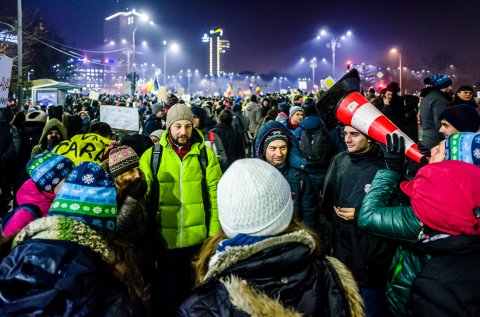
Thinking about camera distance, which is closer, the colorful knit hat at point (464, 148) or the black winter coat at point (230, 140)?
the colorful knit hat at point (464, 148)

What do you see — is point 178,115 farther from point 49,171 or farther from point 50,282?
point 50,282

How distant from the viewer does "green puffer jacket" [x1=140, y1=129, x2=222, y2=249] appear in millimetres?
4676

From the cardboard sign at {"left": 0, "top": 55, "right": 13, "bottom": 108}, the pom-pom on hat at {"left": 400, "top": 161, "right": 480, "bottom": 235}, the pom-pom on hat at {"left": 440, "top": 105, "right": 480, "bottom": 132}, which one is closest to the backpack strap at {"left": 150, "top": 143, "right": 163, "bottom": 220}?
the pom-pom on hat at {"left": 400, "top": 161, "right": 480, "bottom": 235}

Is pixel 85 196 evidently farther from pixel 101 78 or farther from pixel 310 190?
pixel 101 78

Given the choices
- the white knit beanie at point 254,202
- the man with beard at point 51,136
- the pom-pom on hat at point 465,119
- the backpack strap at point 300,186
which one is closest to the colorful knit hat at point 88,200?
the white knit beanie at point 254,202

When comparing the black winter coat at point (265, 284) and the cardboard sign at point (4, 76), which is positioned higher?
the cardboard sign at point (4, 76)

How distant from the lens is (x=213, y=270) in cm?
192

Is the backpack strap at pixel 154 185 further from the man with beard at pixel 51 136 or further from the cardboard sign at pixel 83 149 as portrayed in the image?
the man with beard at pixel 51 136

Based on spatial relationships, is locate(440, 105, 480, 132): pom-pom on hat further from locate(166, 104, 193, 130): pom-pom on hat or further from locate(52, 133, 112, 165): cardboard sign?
locate(52, 133, 112, 165): cardboard sign

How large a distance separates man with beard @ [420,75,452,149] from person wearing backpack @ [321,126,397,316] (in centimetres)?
471

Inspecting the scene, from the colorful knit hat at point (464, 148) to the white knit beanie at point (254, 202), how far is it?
1508 millimetres

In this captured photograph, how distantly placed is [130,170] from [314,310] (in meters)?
2.82

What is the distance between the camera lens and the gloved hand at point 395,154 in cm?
293

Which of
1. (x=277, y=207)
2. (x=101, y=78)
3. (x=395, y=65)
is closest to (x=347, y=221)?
(x=277, y=207)
